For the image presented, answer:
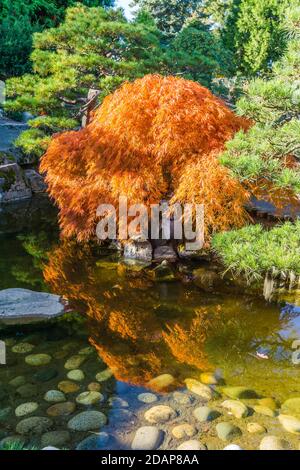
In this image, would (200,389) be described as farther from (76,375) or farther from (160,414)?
(76,375)

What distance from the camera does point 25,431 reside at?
357cm

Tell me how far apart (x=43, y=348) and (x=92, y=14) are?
7976 mm

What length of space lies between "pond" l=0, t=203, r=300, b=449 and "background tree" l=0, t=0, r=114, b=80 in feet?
36.4

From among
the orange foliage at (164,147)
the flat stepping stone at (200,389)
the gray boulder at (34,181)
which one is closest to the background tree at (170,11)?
the gray boulder at (34,181)

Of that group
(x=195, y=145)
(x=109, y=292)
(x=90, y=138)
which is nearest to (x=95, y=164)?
(x=90, y=138)

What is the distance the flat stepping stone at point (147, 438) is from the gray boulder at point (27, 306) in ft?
8.37

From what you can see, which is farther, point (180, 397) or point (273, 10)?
point (273, 10)

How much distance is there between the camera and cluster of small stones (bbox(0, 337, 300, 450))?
11.4 feet

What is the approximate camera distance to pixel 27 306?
5.82 m

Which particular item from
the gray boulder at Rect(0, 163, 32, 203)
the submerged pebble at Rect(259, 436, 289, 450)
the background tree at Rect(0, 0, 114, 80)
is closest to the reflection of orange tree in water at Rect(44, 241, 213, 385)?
the submerged pebble at Rect(259, 436, 289, 450)

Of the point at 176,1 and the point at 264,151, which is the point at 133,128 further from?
the point at 176,1

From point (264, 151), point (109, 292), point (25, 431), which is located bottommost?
point (25, 431)
